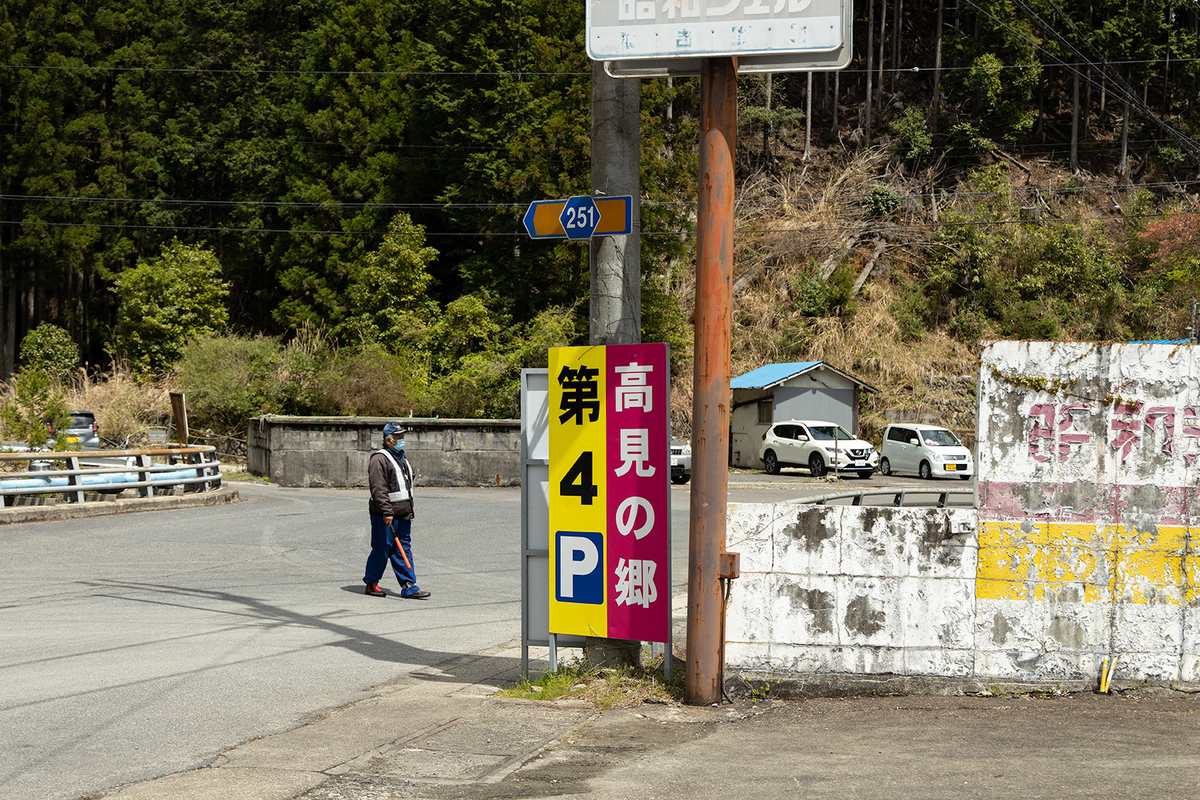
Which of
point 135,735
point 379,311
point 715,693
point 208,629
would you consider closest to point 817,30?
point 715,693

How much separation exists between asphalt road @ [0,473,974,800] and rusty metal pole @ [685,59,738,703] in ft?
8.02

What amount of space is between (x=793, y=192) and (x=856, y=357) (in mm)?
13406

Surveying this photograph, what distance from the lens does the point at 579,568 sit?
7.19 meters

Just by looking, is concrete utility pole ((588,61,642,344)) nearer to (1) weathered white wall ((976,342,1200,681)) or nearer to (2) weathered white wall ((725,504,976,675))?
(2) weathered white wall ((725,504,976,675))

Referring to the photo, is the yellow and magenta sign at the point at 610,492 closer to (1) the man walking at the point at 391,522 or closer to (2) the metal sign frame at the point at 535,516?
(2) the metal sign frame at the point at 535,516

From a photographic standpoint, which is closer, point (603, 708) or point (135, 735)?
point (135, 735)

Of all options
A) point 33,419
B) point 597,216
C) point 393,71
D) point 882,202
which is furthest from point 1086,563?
point 882,202

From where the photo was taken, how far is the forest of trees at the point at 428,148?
3997 cm

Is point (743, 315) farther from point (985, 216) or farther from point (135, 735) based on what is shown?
point (135, 735)

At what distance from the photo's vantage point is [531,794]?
5.16 metres

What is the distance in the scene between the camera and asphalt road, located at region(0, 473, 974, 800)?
6188 millimetres

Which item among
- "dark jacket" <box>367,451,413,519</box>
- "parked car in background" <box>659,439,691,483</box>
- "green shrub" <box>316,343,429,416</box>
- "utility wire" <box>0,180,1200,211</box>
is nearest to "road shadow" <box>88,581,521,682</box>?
"dark jacket" <box>367,451,413,519</box>

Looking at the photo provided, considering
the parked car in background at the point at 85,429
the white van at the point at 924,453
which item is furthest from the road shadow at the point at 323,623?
the white van at the point at 924,453

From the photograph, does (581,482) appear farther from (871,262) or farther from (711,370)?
(871,262)
